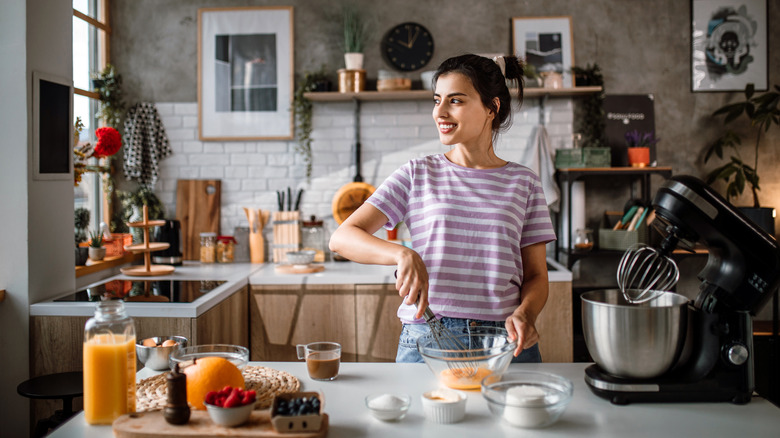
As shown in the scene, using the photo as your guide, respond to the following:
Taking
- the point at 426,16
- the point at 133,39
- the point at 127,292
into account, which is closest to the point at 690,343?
the point at 127,292

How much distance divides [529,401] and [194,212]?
3242 millimetres

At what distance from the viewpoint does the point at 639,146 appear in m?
3.90

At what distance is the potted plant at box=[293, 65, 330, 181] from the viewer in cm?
395

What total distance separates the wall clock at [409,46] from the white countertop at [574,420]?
2807 millimetres

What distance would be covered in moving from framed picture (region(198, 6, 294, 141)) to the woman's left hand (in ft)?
9.09

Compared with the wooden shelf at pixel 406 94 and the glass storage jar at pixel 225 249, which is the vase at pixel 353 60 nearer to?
the wooden shelf at pixel 406 94

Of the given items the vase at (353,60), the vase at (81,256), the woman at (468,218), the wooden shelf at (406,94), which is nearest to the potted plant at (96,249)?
the vase at (81,256)

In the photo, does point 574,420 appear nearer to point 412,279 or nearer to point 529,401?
point 529,401

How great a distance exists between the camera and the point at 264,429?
1.24 metres

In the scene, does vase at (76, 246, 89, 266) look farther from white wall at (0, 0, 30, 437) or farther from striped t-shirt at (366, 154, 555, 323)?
striped t-shirt at (366, 154, 555, 323)

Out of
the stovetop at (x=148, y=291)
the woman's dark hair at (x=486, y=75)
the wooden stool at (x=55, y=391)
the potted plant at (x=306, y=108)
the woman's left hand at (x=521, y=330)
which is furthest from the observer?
the potted plant at (x=306, y=108)

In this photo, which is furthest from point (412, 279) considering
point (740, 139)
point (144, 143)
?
point (740, 139)

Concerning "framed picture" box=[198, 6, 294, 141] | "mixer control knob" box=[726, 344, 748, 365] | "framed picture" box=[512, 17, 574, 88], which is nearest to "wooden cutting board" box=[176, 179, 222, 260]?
"framed picture" box=[198, 6, 294, 141]

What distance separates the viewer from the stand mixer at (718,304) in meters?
1.43
